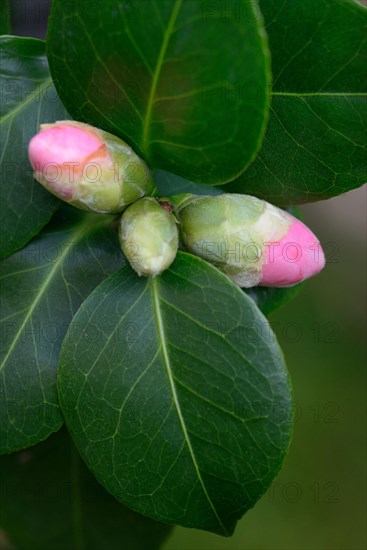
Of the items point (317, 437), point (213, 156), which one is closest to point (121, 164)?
point (213, 156)

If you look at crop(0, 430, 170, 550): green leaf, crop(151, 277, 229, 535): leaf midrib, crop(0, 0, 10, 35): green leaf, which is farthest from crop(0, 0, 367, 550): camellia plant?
crop(0, 430, 170, 550): green leaf

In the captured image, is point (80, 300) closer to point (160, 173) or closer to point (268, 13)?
point (160, 173)

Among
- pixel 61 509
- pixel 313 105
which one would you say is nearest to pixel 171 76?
pixel 313 105

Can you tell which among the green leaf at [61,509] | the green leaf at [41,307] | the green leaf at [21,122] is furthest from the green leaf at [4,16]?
the green leaf at [61,509]

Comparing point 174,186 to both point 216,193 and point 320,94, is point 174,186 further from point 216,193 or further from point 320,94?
point 320,94

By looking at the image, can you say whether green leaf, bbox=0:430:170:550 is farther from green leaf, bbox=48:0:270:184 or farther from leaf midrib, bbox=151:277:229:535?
green leaf, bbox=48:0:270:184

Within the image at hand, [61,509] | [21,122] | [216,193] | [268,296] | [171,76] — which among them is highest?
[171,76]
